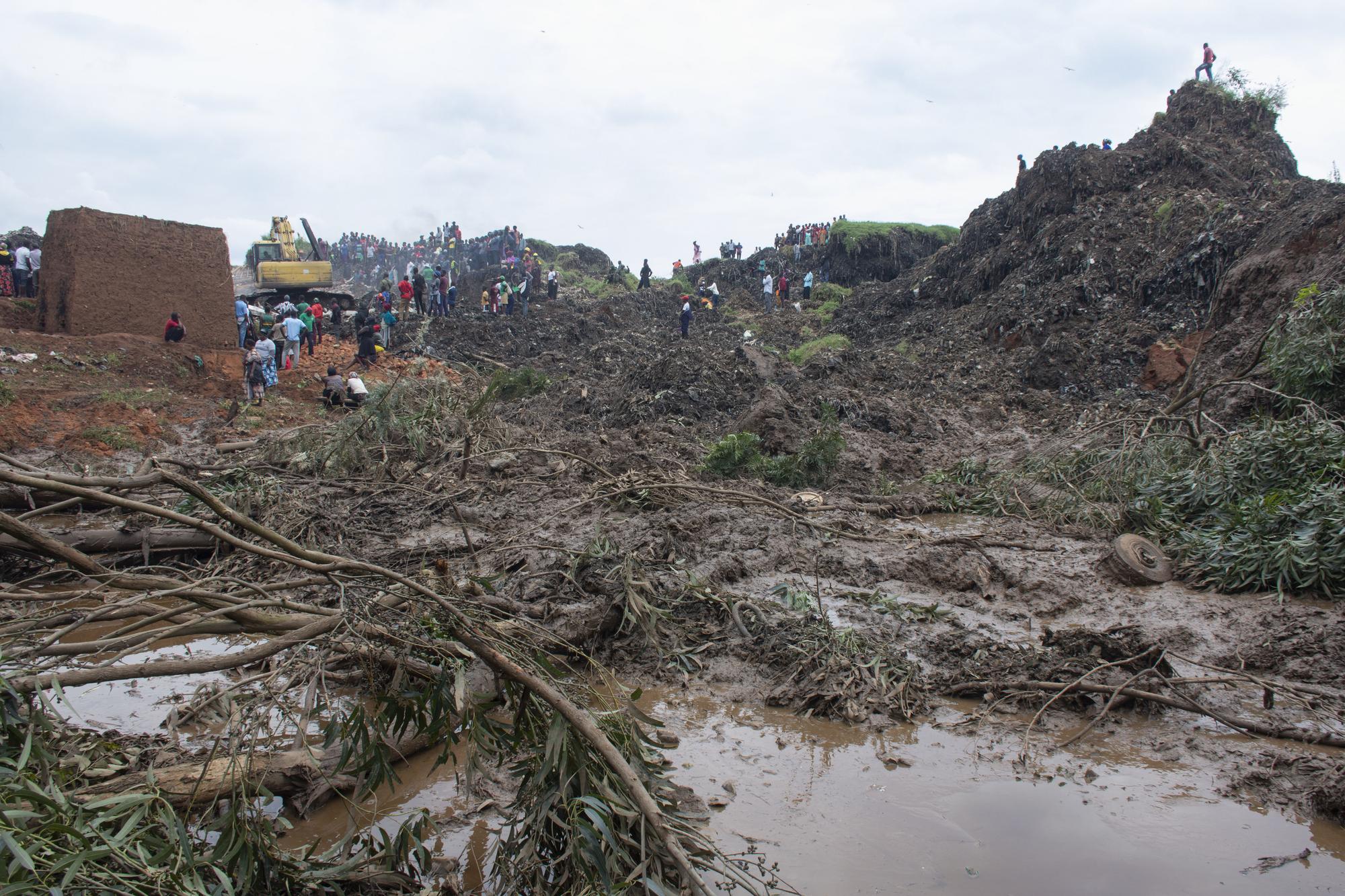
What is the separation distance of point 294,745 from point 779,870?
7.30 ft

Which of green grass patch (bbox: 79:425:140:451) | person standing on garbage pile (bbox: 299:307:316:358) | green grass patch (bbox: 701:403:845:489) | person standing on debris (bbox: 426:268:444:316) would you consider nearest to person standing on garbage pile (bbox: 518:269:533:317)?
person standing on debris (bbox: 426:268:444:316)

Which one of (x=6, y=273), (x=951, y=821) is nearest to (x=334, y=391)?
(x=6, y=273)

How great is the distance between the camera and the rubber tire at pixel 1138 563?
6.11 metres

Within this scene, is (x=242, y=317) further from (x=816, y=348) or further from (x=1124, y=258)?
(x=1124, y=258)

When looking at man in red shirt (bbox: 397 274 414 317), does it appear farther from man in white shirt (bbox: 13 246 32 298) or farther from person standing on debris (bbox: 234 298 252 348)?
man in white shirt (bbox: 13 246 32 298)

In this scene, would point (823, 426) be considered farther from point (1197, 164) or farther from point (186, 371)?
point (1197, 164)

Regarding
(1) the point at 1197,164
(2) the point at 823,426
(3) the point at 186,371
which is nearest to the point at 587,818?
(2) the point at 823,426

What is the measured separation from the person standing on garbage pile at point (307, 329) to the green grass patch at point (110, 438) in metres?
7.84

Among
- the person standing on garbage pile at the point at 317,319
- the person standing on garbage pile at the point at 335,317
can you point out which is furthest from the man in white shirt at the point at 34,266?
the person standing on garbage pile at the point at 335,317

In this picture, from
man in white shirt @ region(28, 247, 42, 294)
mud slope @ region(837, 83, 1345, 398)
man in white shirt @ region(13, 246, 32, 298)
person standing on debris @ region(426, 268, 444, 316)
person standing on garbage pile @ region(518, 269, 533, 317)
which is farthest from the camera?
person standing on garbage pile @ region(518, 269, 533, 317)

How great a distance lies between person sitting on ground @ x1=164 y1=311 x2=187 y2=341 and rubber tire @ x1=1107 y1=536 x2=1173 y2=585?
15.5 m

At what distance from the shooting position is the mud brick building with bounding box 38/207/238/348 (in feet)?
46.6

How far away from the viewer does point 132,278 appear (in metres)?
14.7

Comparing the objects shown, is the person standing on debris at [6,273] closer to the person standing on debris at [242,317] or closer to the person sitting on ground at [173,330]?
the person standing on debris at [242,317]
